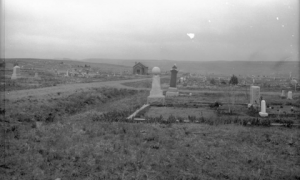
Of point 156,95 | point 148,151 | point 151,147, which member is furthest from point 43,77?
point 148,151

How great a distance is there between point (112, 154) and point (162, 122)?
3.45m

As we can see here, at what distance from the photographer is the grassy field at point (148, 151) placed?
187 inches

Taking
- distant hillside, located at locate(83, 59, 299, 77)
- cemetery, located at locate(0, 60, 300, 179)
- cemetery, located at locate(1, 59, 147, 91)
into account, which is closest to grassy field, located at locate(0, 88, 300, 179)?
cemetery, located at locate(0, 60, 300, 179)

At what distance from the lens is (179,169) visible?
193 inches

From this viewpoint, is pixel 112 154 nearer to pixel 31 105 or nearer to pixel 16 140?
pixel 16 140

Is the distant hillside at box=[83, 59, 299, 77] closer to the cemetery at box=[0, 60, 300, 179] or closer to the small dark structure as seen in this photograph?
the small dark structure

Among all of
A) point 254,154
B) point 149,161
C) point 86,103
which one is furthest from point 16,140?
point 86,103

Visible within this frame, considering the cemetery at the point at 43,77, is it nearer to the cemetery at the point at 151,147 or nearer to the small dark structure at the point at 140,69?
the small dark structure at the point at 140,69

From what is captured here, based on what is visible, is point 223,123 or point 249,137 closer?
point 249,137

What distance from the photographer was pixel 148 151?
230 inches

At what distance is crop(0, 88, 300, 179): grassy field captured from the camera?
4.74 metres

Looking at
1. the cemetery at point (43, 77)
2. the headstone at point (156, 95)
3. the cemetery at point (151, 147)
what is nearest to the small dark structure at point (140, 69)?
the cemetery at point (43, 77)

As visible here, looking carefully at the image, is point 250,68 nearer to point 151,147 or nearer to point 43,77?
point 43,77

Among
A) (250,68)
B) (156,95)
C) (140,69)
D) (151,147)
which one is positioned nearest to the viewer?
(151,147)
